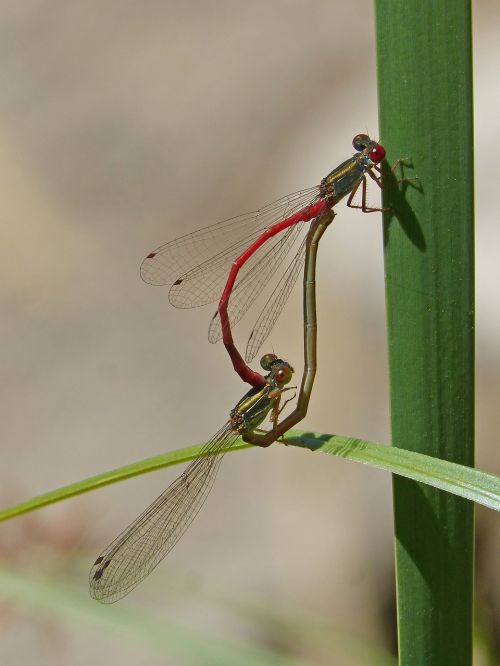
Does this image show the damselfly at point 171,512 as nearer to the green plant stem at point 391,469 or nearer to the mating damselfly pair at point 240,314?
the mating damselfly pair at point 240,314

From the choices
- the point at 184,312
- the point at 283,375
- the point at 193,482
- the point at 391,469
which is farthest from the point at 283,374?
the point at 184,312

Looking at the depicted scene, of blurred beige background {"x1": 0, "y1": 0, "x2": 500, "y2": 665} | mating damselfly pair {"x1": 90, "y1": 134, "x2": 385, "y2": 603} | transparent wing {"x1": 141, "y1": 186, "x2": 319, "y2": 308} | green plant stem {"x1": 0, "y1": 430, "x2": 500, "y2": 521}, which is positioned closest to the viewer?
green plant stem {"x1": 0, "y1": 430, "x2": 500, "y2": 521}

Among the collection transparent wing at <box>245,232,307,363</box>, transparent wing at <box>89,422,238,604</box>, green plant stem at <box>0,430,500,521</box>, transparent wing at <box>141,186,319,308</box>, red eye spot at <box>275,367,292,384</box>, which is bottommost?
transparent wing at <box>89,422,238,604</box>

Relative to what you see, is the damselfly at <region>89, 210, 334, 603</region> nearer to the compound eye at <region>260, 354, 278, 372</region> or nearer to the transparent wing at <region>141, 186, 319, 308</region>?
the compound eye at <region>260, 354, 278, 372</region>

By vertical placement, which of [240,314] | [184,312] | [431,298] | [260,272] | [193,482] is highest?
[184,312]

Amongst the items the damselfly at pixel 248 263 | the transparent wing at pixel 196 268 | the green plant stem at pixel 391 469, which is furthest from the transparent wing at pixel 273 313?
the green plant stem at pixel 391 469

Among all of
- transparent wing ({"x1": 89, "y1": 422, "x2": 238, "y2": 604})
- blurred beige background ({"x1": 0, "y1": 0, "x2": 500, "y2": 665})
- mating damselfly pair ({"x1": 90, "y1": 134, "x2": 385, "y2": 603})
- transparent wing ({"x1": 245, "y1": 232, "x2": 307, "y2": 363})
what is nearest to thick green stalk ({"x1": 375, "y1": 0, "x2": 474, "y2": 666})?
mating damselfly pair ({"x1": 90, "y1": 134, "x2": 385, "y2": 603})

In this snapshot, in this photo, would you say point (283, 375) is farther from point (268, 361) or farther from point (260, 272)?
point (260, 272)

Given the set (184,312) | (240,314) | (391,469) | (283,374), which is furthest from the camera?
(184,312)
